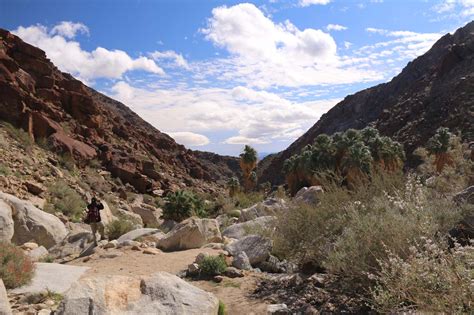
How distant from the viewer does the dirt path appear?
25.7ft

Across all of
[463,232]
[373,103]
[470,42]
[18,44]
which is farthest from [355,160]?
[373,103]

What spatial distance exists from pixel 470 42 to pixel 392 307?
79.2 meters

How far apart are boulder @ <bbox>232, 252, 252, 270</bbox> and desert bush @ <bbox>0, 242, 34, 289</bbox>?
4.36 metres

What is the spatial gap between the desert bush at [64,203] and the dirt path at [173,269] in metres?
9.39

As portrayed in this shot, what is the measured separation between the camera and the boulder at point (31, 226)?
1361cm

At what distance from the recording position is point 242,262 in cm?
1042

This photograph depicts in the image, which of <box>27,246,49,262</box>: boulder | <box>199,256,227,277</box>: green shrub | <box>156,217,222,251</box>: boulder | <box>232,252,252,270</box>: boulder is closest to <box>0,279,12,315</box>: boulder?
<box>199,256,227,277</box>: green shrub

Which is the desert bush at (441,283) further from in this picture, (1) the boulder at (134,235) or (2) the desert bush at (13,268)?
(1) the boulder at (134,235)

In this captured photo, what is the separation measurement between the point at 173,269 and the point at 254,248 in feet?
6.72

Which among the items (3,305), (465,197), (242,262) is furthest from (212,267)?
(465,197)

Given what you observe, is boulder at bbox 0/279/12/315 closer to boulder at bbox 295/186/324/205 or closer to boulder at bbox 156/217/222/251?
boulder at bbox 295/186/324/205

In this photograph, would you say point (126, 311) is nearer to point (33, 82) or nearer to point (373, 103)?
point (33, 82)

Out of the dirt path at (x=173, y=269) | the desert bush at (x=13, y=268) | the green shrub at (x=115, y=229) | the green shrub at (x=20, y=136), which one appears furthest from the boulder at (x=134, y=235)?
the green shrub at (x=20, y=136)

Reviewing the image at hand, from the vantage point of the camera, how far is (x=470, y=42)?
7269cm
